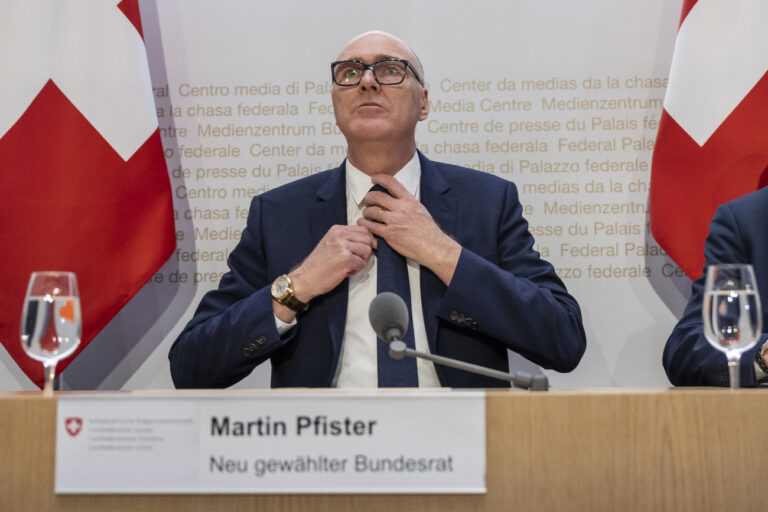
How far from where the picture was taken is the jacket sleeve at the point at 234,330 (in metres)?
2.34

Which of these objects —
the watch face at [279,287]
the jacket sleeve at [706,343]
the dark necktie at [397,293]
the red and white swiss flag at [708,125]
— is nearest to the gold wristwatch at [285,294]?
the watch face at [279,287]

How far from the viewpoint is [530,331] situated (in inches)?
92.9

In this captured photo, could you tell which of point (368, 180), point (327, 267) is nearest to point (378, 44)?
point (368, 180)

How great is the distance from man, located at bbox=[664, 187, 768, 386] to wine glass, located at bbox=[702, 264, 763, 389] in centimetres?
54

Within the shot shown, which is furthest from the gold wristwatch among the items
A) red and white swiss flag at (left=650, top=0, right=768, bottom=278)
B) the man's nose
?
red and white swiss flag at (left=650, top=0, right=768, bottom=278)

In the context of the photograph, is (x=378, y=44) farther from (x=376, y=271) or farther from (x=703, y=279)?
(x=703, y=279)

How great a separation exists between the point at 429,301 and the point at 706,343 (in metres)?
0.78

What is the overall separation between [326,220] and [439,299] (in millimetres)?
476

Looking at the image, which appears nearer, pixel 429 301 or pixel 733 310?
pixel 733 310

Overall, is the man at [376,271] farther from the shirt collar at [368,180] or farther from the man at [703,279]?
the man at [703,279]

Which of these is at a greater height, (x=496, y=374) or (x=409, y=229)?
(x=409, y=229)

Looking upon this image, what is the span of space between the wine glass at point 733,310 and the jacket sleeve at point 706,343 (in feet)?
1.31

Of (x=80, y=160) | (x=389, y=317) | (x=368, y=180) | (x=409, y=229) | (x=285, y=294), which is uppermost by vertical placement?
(x=80, y=160)

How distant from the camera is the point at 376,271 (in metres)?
2.55
